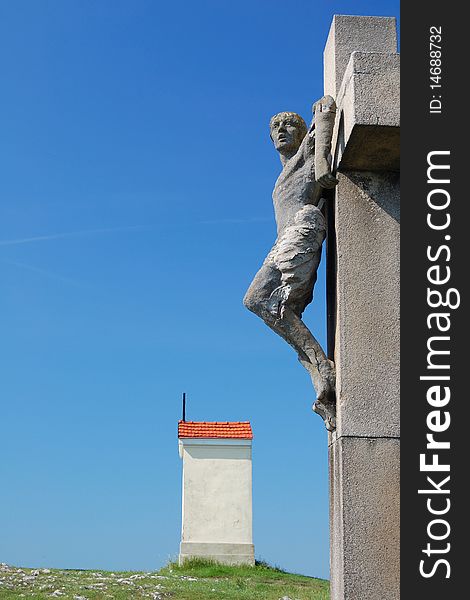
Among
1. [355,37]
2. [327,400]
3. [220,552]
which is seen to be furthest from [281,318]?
[220,552]

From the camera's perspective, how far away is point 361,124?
509 cm

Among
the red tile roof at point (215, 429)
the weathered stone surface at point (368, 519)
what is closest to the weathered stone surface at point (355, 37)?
the weathered stone surface at point (368, 519)

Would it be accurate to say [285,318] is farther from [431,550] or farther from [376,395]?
[431,550]

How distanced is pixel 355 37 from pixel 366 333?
2075mm

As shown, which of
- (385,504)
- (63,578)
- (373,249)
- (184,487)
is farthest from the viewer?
(184,487)

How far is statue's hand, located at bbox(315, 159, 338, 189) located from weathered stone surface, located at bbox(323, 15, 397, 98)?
58cm

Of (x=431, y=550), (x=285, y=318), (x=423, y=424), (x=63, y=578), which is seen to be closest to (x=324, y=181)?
(x=285, y=318)

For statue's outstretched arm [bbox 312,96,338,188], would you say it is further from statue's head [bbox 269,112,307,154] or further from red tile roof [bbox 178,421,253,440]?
red tile roof [bbox 178,421,253,440]

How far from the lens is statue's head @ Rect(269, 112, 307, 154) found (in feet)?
19.9

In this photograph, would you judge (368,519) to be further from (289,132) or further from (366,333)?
(289,132)

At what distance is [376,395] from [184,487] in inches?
489

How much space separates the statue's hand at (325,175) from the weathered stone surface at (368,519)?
5.28ft

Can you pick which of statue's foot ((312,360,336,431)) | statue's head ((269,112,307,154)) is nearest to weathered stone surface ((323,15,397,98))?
statue's head ((269,112,307,154))

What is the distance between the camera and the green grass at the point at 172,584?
1083 cm
